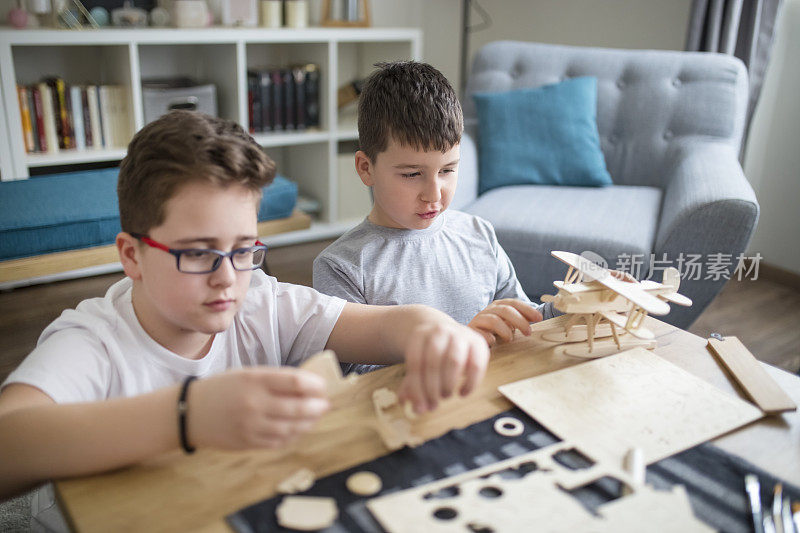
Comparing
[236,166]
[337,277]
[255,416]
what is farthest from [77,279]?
[255,416]

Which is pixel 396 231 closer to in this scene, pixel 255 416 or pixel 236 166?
pixel 236 166

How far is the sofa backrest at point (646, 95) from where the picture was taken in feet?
8.07

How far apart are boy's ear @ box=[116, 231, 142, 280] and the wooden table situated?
28 cm

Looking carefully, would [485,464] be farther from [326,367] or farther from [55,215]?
[55,215]

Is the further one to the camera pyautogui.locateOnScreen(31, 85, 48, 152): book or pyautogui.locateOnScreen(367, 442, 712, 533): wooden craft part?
A: pyautogui.locateOnScreen(31, 85, 48, 152): book

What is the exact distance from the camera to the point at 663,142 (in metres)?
2.52

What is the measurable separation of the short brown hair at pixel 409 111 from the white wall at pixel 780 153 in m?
2.16

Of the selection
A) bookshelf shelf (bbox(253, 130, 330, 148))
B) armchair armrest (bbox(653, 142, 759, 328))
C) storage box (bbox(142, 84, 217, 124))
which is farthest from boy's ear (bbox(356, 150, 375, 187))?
bookshelf shelf (bbox(253, 130, 330, 148))

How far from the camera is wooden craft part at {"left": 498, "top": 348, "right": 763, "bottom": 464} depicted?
0.80m

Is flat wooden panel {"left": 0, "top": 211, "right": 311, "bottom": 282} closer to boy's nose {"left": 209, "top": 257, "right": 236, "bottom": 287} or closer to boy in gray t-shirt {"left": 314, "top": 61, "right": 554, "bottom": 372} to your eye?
boy in gray t-shirt {"left": 314, "top": 61, "right": 554, "bottom": 372}

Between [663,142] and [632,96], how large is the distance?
21 cm

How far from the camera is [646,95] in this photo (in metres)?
2.54

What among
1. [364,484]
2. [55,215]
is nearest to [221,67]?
[55,215]

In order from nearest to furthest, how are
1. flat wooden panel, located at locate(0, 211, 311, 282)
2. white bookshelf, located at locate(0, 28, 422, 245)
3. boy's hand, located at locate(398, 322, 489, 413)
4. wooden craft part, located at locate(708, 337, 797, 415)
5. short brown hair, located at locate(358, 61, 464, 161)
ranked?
boy's hand, located at locate(398, 322, 489, 413), wooden craft part, located at locate(708, 337, 797, 415), short brown hair, located at locate(358, 61, 464, 161), flat wooden panel, located at locate(0, 211, 311, 282), white bookshelf, located at locate(0, 28, 422, 245)
